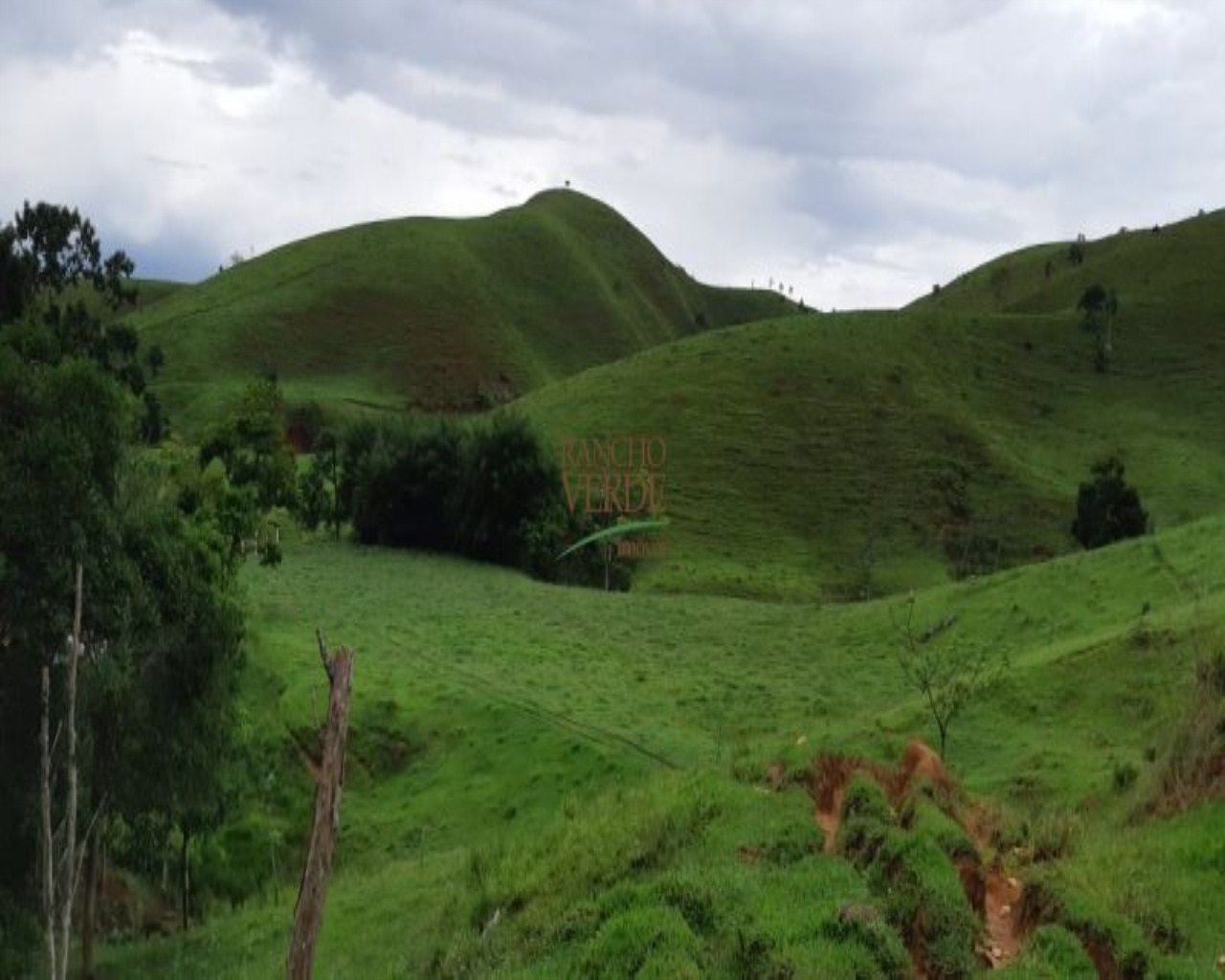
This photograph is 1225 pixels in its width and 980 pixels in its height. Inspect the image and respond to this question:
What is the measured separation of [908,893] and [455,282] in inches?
7026

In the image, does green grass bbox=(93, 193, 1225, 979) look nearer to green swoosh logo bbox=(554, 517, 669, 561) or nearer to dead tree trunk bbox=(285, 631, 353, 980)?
green swoosh logo bbox=(554, 517, 669, 561)

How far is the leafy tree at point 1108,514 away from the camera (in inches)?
3000

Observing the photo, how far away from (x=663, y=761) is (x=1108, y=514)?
55.1 metres

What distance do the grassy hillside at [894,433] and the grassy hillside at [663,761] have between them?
31317mm

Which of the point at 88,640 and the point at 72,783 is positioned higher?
the point at 88,640

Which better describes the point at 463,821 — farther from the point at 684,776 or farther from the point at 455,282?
the point at 455,282

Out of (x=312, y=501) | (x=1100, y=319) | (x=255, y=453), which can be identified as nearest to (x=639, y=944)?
(x=255, y=453)

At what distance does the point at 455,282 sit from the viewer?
186 metres

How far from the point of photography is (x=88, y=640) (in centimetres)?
1966

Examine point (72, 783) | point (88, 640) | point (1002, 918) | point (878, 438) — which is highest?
point (878, 438)

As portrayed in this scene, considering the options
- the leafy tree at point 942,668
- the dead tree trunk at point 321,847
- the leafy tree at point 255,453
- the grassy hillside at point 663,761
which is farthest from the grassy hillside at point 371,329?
the dead tree trunk at point 321,847

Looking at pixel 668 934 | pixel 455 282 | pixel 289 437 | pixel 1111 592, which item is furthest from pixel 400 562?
pixel 455 282

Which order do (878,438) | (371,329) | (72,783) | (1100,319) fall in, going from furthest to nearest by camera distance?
1. (371,329)
2. (1100,319)
3. (878,438)
4. (72,783)

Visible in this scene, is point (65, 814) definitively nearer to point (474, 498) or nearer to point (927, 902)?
point (927, 902)
